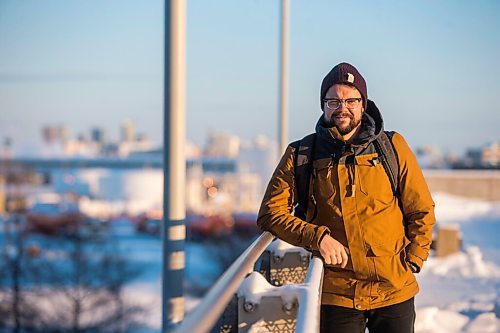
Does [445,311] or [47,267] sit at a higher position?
[445,311]

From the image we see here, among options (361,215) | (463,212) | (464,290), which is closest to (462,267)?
(464,290)

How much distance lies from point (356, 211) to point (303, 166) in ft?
0.94

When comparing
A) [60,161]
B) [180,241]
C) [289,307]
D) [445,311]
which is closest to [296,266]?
[180,241]

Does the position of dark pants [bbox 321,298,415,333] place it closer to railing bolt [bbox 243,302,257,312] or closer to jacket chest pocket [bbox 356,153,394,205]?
railing bolt [bbox 243,302,257,312]

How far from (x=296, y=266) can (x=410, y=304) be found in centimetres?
154

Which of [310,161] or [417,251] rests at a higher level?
[310,161]

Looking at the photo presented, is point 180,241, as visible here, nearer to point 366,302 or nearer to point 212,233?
point 366,302

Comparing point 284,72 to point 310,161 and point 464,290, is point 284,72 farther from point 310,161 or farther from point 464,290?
point 310,161

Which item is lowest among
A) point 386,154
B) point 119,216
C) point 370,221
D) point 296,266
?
point 119,216

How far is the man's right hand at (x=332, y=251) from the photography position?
289 centimetres

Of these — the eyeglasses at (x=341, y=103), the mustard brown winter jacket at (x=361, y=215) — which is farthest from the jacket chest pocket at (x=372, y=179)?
the eyeglasses at (x=341, y=103)

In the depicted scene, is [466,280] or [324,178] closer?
[324,178]

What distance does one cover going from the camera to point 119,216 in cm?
7431

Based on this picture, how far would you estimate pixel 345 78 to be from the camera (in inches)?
121
